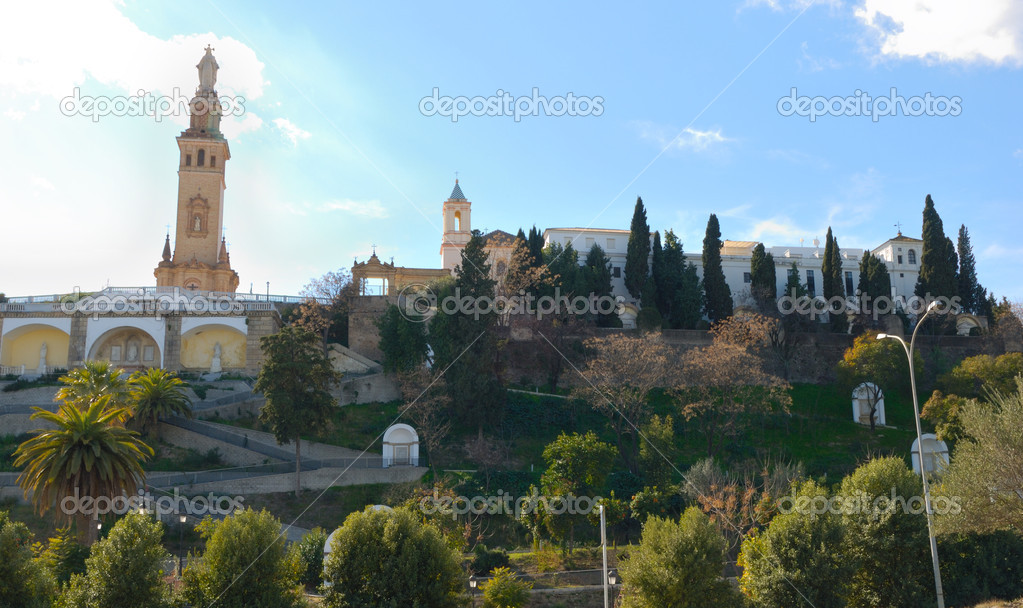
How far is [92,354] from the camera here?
4359 cm

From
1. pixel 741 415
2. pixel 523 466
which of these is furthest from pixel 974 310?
pixel 523 466

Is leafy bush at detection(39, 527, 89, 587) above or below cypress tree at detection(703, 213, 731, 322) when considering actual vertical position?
below

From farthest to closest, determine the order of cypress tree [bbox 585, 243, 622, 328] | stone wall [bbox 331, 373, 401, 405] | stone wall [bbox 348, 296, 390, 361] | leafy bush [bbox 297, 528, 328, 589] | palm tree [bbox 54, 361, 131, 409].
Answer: cypress tree [bbox 585, 243, 622, 328] < stone wall [bbox 348, 296, 390, 361] < stone wall [bbox 331, 373, 401, 405] < palm tree [bbox 54, 361, 131, 409] < leafy bush [bbox 297, 528, 328, 589]

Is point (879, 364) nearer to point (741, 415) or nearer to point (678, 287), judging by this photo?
point (741, 415)

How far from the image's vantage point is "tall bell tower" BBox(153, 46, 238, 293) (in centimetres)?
5312

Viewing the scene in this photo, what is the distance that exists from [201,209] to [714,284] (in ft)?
112

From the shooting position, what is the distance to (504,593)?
20469 millimetres

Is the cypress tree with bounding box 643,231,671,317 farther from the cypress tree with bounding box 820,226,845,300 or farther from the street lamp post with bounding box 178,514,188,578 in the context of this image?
the street lamp post with bounding box 178,514,188,578

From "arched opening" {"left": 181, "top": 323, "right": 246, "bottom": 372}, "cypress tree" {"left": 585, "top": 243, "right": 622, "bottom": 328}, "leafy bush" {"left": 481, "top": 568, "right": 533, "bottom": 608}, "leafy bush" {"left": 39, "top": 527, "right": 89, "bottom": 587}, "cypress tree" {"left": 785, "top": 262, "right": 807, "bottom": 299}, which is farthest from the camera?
"cypress tree" {"left": 785, "top": 262, "right": 807, "bottom": 299}

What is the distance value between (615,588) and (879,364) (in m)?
22.3

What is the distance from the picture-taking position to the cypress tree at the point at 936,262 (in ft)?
161

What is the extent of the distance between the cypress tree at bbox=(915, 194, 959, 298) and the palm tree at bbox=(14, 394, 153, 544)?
45032mm

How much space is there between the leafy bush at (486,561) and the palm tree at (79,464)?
10087mm

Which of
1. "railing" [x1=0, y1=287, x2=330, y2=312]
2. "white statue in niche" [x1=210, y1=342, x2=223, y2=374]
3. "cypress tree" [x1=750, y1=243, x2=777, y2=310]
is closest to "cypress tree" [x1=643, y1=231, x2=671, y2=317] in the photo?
"cypress tree" [x1=750, y1=243, x2=777, y2=310]
